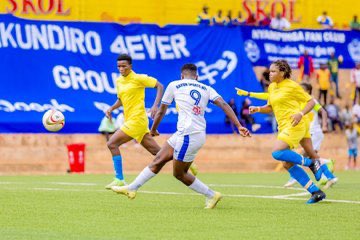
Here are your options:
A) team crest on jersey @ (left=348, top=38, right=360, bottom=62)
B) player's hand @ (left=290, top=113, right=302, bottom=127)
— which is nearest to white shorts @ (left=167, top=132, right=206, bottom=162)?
player's hand @ (left=290, top=113, right=302, bottom=127)

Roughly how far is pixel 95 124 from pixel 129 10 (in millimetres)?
12186

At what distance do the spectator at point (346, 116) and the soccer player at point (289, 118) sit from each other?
23593 millimetres

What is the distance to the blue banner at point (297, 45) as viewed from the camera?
39312mm

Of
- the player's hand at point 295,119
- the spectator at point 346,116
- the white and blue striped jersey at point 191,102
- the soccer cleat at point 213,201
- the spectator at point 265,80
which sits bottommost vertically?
the spectator at point 346,116

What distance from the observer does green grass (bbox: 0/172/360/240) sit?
1210cm

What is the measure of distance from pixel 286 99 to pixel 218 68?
20.4 meters

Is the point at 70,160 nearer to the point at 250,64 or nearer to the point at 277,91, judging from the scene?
the point at 250,64

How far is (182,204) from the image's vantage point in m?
16.2

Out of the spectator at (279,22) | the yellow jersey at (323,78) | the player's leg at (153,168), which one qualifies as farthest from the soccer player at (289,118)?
the spectator at (279,22)

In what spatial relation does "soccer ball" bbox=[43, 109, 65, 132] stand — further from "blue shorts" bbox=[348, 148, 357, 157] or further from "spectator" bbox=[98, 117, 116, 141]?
"blue shorts" bbox=[348, 148, 357, 157]

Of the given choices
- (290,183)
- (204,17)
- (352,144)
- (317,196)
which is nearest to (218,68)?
(352,144)

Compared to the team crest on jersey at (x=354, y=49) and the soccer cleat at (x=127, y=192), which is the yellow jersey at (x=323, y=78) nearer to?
the team crest on jersey at (x=354, y=49)

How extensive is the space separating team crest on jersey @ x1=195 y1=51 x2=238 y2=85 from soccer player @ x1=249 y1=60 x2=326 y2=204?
769 inches

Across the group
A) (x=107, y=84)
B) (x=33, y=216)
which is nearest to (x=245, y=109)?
(x=107, y=84)
